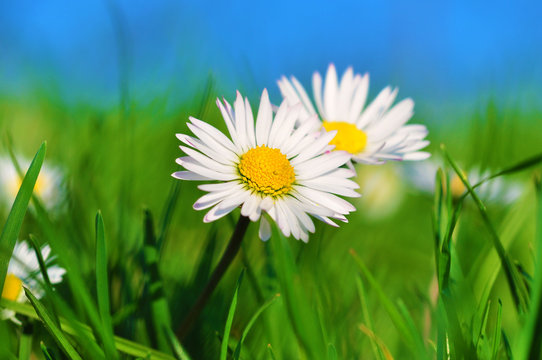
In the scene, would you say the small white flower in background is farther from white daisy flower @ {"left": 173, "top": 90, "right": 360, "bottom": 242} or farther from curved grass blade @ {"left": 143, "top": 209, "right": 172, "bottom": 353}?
curved grass blade @ {"left": 143, "top": 209, "right": 172, "bottom": 353}

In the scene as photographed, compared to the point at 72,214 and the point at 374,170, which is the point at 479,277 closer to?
the point at 72,214

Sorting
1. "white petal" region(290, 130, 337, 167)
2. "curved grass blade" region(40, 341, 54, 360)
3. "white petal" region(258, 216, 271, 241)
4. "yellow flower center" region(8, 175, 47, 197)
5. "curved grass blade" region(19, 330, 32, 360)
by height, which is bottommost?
"curved grass blade" region(19, 330, 32, 360)

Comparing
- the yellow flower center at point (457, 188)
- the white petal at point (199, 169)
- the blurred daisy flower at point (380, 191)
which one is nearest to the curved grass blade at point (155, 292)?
the white petal at point (199, 169)

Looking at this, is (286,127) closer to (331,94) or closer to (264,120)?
(264,120)

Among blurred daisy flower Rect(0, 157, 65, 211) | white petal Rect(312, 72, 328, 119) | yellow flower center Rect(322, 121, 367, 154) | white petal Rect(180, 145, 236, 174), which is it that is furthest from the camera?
blurred daisy flower Rect(0, 157, 65, 211)

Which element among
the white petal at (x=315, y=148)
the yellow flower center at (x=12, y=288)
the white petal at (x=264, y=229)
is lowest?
the yellow flower center at (x=12, y=288)

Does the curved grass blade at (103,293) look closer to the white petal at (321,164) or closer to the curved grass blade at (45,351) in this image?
the curved grass blade at (45,351)

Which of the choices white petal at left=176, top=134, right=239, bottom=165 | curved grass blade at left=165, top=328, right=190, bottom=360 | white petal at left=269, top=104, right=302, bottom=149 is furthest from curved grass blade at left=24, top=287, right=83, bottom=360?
white petal at left=269, top=104, right=302, bottom=149
